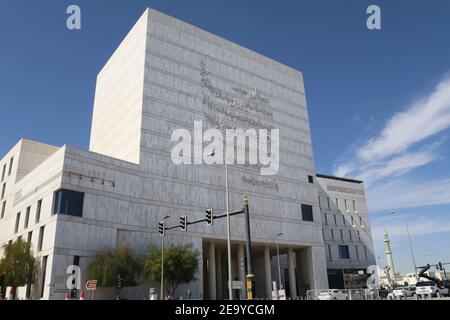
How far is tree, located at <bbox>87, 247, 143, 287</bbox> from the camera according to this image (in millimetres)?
37562

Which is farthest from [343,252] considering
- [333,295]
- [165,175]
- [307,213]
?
[165,175]

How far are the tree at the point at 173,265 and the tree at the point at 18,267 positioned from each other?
12.3 meters

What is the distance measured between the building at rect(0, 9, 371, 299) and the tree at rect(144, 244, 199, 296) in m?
3.13

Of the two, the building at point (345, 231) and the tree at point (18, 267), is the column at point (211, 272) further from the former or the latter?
the building at point (345, 231)

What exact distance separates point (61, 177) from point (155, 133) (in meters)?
13.5

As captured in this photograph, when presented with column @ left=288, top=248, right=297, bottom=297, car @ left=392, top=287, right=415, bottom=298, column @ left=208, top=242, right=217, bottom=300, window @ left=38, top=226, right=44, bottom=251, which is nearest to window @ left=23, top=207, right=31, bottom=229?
window @ left=38, top=226, right=44, bottom=251

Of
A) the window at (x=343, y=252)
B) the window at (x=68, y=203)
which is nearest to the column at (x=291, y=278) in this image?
the window at (x=343, y=252)

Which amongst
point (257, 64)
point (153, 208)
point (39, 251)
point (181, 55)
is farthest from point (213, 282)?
point (257, 64)

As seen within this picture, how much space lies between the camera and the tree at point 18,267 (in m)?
39.4

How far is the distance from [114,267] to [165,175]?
1408cm

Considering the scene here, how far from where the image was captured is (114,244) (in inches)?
1641

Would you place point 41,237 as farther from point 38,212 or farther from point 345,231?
point 345,231

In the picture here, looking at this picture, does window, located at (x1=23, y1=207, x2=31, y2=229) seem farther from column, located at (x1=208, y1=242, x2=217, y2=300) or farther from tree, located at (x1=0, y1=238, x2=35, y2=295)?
column, located at (x1=208, y1=242, x2=217, y2=300)
